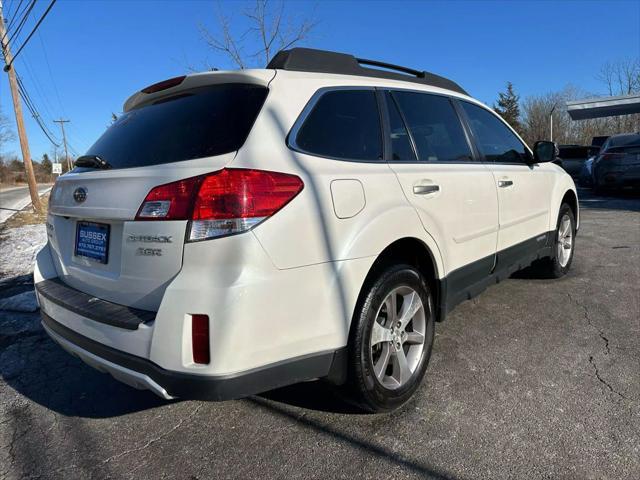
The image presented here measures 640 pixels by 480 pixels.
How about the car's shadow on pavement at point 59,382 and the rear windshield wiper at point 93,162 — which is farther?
the car's shadow on pavement at point 59,382

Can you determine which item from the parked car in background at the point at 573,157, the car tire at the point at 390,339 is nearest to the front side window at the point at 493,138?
the car tire at the point at 390,339

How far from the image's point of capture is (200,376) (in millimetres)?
1890

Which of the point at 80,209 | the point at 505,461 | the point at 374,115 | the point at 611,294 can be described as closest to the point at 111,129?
the point at 80,209

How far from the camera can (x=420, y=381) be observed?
9.06 ft

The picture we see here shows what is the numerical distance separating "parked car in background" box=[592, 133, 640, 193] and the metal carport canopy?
728 centimetres

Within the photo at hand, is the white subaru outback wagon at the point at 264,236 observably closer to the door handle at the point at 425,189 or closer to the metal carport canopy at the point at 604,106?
the door handle at the point at 425,189

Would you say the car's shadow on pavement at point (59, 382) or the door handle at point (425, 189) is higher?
the door handle at point (425, 189)

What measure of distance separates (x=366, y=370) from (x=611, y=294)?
10.9ft

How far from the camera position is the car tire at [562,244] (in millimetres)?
4914

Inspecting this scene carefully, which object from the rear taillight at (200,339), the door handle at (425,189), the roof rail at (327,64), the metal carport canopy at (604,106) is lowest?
the rear taillight at (200,339)

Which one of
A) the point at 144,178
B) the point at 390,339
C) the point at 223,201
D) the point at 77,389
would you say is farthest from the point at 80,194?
the point at 390,339

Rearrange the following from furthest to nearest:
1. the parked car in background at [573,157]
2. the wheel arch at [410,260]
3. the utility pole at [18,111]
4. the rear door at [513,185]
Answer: the parked car in background at [573,157] < the utility pole at [18,111] < the rear door at [513,185] < the wheel arch at [410,260]

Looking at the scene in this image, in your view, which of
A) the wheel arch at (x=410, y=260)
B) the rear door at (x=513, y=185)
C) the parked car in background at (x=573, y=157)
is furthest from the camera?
the parked car in background at (x=573, y=157)

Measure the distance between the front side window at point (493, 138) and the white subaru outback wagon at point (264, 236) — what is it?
0.69 metres
